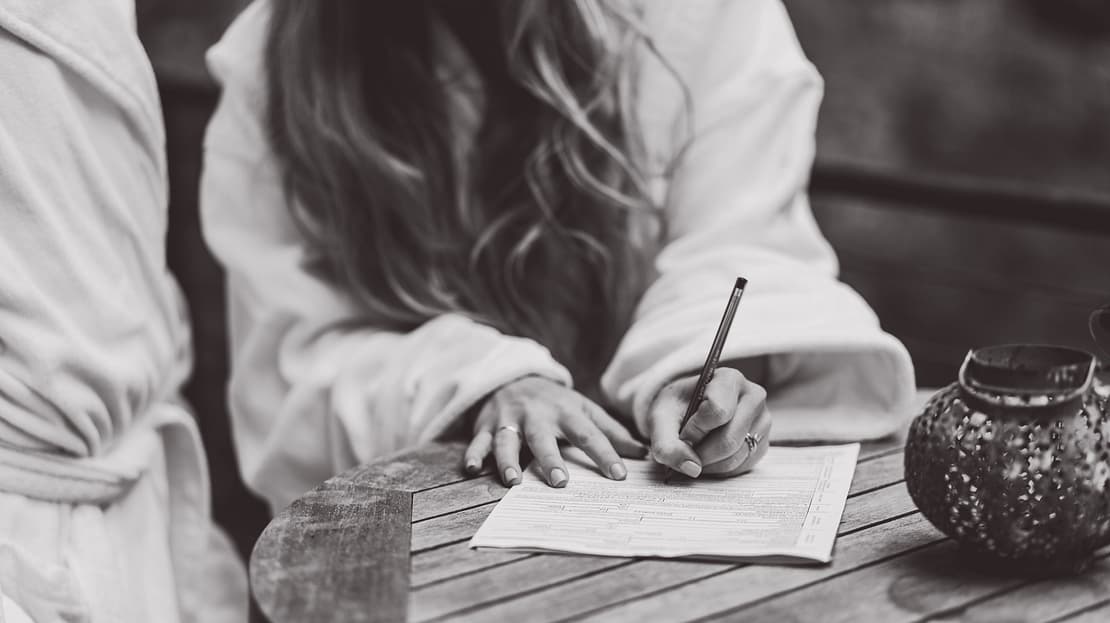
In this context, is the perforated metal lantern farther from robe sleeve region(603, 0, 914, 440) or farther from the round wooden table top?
robe sleeve region(603, 0, 914, 440)

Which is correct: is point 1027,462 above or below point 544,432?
above

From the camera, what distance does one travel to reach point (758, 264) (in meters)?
1.26

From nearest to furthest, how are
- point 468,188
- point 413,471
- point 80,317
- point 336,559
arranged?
point 336,559
point 413,471
point 80,317
point 468,188

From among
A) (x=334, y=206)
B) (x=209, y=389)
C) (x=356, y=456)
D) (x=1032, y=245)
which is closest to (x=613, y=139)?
(x=334, y=206)

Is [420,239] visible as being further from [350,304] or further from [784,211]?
[784,211]

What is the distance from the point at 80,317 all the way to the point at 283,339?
1.05ft

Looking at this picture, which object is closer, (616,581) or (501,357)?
(616,581)

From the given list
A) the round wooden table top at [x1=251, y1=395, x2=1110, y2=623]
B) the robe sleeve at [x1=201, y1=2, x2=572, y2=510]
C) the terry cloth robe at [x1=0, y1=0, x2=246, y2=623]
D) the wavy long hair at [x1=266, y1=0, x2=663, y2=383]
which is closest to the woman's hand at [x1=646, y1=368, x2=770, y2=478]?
the round wooden table top at [x1=251, y1=395, x2=1110, y2=623]

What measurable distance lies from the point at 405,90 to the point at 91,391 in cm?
51

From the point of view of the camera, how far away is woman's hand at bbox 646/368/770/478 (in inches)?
37.5

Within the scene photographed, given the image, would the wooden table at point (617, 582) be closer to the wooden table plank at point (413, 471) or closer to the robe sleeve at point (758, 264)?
the wooden table plank at point (413, 471)

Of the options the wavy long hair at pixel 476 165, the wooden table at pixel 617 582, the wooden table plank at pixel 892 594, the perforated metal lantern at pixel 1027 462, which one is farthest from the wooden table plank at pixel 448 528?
the wavy long hair at pixel 476 165

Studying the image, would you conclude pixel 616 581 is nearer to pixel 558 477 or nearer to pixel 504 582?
pixel 504 582

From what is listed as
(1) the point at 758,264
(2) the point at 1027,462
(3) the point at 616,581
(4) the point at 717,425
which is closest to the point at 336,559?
(3) the point at 616,581
